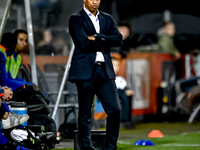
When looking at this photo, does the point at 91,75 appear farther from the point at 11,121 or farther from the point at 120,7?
the point at 120,7

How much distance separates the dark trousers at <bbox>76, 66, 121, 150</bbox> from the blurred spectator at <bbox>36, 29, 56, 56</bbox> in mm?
2441

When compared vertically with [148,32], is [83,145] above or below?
below

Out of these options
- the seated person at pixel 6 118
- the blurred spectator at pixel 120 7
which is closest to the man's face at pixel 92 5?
the seated person at pixel 6 118

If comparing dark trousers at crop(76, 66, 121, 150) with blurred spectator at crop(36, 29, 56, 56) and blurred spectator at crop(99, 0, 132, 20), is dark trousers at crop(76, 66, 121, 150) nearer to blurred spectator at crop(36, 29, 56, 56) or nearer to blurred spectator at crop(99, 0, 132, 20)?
blurred spectator at crop(36, 29, 56, 56)

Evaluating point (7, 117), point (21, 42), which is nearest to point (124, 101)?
point (21, 42)

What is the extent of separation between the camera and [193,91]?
32.6 ft

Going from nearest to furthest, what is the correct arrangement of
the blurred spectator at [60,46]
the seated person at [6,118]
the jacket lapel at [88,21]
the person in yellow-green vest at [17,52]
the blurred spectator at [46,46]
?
1. the seated person at [6,118]
2. the jacket lapel at [88,21]
3. the person in yellow-green vest at [17,52]
4. the blurred spectator at [46,46]
5. the blurred spectator at [60,46]

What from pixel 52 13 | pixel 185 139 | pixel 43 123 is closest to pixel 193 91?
pixel 185 139

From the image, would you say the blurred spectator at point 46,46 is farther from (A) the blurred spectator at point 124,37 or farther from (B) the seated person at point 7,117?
(B) the seated person at point 7,117

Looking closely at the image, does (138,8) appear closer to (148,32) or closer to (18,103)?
(148,32)

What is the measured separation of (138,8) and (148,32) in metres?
0.70

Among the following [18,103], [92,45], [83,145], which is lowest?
[83,145]

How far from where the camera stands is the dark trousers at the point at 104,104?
16.5 feet

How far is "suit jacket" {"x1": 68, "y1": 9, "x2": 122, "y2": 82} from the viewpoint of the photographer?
500 centimetres
